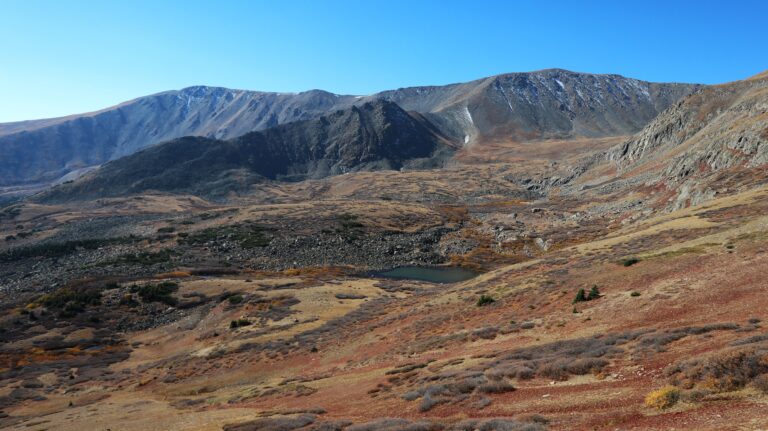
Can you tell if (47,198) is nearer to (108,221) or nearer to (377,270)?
(108,221)

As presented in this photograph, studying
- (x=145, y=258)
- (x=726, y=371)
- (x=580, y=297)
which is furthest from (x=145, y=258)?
(x=726, y=371)

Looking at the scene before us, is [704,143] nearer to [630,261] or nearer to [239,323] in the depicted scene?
[630,261]

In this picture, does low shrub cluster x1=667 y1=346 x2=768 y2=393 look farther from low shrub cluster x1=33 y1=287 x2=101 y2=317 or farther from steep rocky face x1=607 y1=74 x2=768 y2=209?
low shrub cluster x1=33 y1=287 x2=101 y2=317

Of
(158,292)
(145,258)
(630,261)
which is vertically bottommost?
(158,292)

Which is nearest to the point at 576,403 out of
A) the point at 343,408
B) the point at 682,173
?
the point at 343,408

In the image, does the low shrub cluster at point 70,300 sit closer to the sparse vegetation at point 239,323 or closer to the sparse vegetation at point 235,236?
the sparse vegetation at point 239,323

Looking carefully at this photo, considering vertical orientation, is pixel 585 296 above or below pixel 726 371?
below

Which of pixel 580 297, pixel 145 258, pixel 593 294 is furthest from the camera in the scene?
pixel 145 258
